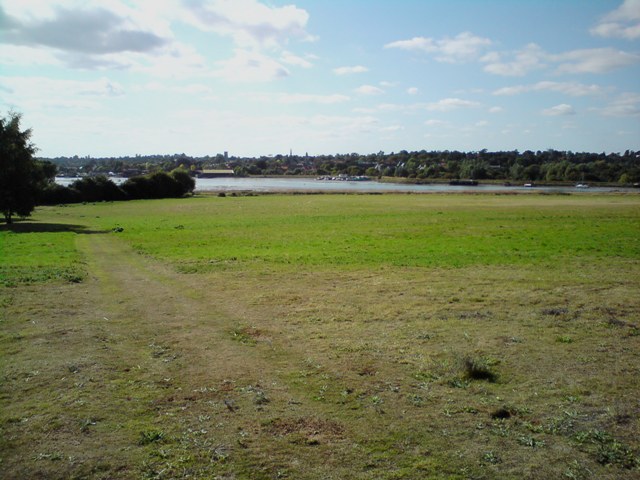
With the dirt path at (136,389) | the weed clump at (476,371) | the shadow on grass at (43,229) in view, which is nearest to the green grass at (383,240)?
the shadow on grass at (43,229)

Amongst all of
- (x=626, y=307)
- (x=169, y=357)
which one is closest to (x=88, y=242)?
(x=169, y=357)

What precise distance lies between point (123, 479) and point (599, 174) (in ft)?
728

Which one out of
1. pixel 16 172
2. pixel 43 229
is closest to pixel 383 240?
pixel 43 229

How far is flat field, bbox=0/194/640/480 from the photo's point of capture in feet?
25.6

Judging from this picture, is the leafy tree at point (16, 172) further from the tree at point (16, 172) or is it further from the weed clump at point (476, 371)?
the weed clump at point (476, 371)

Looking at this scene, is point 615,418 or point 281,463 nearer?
point 281,463

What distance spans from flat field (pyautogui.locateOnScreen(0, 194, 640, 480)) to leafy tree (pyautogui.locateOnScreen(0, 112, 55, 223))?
31.1 m

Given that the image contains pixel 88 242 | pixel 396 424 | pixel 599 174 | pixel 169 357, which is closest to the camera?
pixel 396 424

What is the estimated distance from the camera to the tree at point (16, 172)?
167 feet

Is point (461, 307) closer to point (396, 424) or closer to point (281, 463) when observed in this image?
point (396, 424)

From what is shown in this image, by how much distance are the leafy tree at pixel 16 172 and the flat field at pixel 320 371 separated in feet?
102

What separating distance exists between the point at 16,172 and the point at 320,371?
52.7 m

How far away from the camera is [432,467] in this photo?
7.49 m

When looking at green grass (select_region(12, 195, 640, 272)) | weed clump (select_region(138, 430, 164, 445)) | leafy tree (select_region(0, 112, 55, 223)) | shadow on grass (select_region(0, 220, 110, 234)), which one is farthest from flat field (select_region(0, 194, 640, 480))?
leafy tree (select_region(0, 112, 55, 223))
